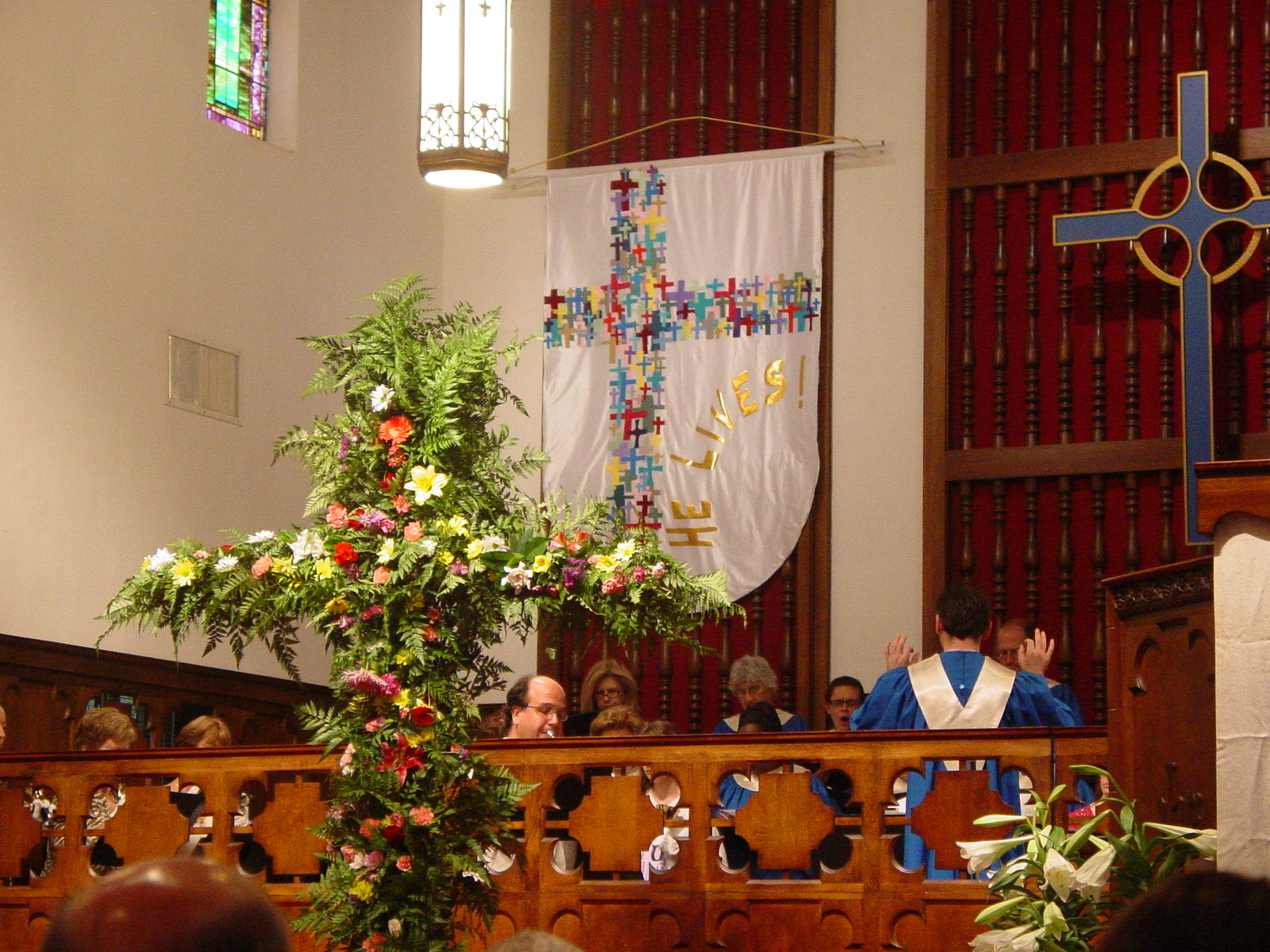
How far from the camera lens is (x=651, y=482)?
9492 mm

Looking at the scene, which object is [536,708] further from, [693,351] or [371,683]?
[693,351]

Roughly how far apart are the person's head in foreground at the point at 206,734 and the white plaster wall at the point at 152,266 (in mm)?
1339

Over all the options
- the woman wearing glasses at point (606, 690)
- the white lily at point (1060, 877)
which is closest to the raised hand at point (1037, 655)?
the woman wearing glasses at point (606, 690)

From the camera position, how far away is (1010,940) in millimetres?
3883

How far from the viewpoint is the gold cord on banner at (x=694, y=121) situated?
9414 millimetres

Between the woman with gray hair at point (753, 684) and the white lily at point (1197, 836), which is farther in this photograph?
the woman with gray hair at point (753, 684)

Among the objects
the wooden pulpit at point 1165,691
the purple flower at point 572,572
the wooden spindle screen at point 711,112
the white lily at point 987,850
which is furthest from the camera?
the wooden spindle screen at point 711,112

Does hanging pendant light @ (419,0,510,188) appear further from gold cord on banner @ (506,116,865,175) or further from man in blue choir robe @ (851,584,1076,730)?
gold cord on banner @ (506,116,865,175)

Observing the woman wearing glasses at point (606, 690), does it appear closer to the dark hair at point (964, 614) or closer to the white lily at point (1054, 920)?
the dark hair at point (964, 614)

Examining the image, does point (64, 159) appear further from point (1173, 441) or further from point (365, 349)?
point (1173, 441)

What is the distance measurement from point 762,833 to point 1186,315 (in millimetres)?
3922

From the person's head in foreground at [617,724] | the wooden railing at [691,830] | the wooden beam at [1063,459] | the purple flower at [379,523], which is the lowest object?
the wooden railing at [691,830]

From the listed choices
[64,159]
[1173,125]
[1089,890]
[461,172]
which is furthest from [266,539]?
[1173,125]

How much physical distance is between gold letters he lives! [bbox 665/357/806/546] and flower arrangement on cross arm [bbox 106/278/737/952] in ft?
14.9
